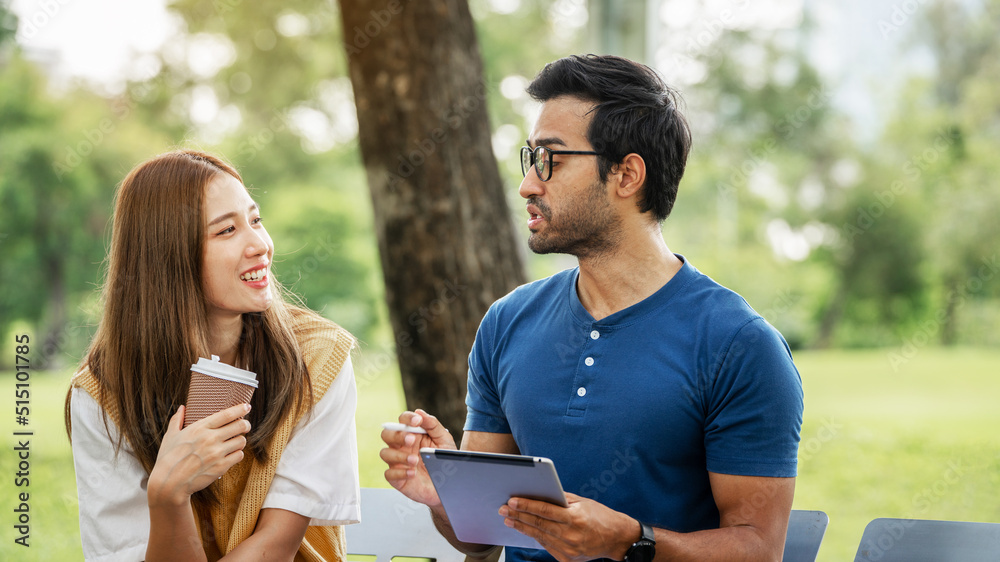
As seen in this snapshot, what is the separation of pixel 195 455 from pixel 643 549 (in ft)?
3.39

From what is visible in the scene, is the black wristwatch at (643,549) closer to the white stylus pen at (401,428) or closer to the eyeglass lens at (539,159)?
the white stylus pen at (401,428)

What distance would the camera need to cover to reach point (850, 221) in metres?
8.12

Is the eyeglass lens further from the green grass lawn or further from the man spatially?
the green grass lawn

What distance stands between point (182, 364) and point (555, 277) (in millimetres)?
1074

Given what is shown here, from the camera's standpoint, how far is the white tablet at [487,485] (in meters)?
1.64

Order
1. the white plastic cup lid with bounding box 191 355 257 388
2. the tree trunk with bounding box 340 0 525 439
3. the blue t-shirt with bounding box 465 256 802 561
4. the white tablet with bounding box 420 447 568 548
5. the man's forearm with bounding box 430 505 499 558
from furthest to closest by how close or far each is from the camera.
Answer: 1. the tree trunk with bounding box 340 0 525 439
2. the man's forearm with bounding box 430 505 499 558
3. the blue t-shirt with bounding box 465 256 802 561
4. the white plastic cup lid with bounding box 191 355 257 388
5. the white tablet with bounding box 420 447 568 548

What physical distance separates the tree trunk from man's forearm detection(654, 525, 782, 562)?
1696mm

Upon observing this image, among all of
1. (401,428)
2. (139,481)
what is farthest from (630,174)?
(139,481)

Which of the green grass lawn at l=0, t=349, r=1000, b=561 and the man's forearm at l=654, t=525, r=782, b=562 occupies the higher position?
the man's forearm at l=654, t=525, r=782, b=562

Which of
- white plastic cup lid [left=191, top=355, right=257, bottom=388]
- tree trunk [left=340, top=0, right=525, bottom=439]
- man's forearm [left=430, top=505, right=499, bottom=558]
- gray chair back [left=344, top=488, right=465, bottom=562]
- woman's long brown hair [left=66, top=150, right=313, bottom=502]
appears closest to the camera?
white plastic cup lid [left=191, top=355, right=257, bottom=388]

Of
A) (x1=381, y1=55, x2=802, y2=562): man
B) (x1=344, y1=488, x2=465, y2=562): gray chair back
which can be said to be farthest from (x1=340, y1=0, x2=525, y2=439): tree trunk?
(x1=381, y1=55, x2=802, y2=562): man

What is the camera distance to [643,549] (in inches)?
72.3

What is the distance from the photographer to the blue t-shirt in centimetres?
194

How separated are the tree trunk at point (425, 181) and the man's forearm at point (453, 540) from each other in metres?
1.12
